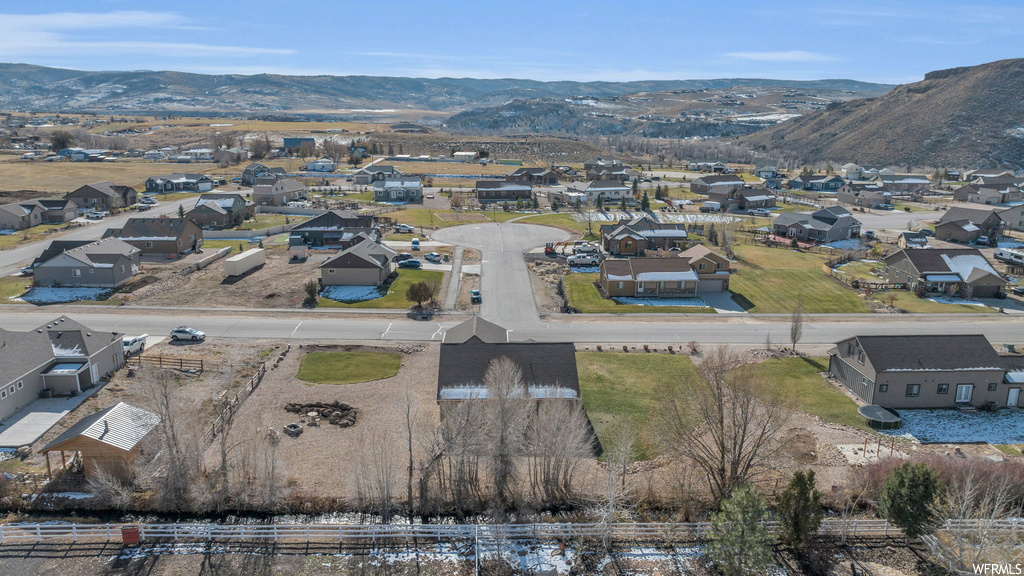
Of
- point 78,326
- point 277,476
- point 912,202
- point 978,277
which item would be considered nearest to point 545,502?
point 277,476

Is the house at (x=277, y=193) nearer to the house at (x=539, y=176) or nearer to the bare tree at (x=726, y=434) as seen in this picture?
the house at (x=539, y=176)

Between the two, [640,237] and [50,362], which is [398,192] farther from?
[50,362]

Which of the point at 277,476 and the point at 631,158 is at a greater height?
the point at 631,158

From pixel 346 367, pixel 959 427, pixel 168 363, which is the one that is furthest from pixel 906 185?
pixel 168 363

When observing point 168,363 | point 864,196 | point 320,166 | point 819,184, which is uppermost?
point 320,166

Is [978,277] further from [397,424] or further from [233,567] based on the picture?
[233,567]

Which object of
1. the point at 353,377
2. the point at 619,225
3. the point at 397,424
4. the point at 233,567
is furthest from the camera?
the point at 619,225

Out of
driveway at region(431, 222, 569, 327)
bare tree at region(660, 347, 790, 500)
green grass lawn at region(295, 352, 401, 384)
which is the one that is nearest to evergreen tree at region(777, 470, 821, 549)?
bare tree at region(660, 347, 790, 500)
